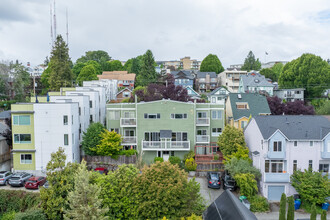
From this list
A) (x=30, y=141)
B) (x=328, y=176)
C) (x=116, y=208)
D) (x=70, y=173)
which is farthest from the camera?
(x=30, y=141)

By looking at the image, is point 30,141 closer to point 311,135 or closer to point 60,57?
point 311,135

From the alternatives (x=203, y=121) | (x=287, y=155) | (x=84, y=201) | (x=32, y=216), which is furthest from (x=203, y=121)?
(x=32, y=216)

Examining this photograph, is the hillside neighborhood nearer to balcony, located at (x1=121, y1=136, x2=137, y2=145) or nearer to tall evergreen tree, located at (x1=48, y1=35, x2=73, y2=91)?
balcony, located at (x1=121, y1=136, x2=137, y2=145)

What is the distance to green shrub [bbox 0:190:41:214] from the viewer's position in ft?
79.9

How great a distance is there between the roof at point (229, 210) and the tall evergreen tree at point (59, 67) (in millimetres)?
48099

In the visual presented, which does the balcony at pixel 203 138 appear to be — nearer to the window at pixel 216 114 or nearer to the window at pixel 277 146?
the window at pixel 216 114

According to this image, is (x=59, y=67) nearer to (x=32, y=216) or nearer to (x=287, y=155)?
(x=32, y=216)

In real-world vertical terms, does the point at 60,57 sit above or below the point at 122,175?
above

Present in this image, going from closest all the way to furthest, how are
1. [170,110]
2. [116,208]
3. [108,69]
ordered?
[116,208]
[170,110]
[108,69]

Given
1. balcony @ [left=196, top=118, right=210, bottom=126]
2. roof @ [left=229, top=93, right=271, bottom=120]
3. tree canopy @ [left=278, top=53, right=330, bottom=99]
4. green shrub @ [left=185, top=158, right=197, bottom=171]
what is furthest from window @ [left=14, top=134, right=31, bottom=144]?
tree canopy @ [left=278, top=53, right=330, bottom=99]

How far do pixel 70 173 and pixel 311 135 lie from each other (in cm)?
2197

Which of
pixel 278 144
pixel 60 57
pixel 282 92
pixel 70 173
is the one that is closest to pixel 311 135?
pixel 278 144

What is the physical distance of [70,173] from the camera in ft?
65.7

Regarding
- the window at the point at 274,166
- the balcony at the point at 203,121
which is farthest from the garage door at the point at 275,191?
the balcony at the point at 203,121
